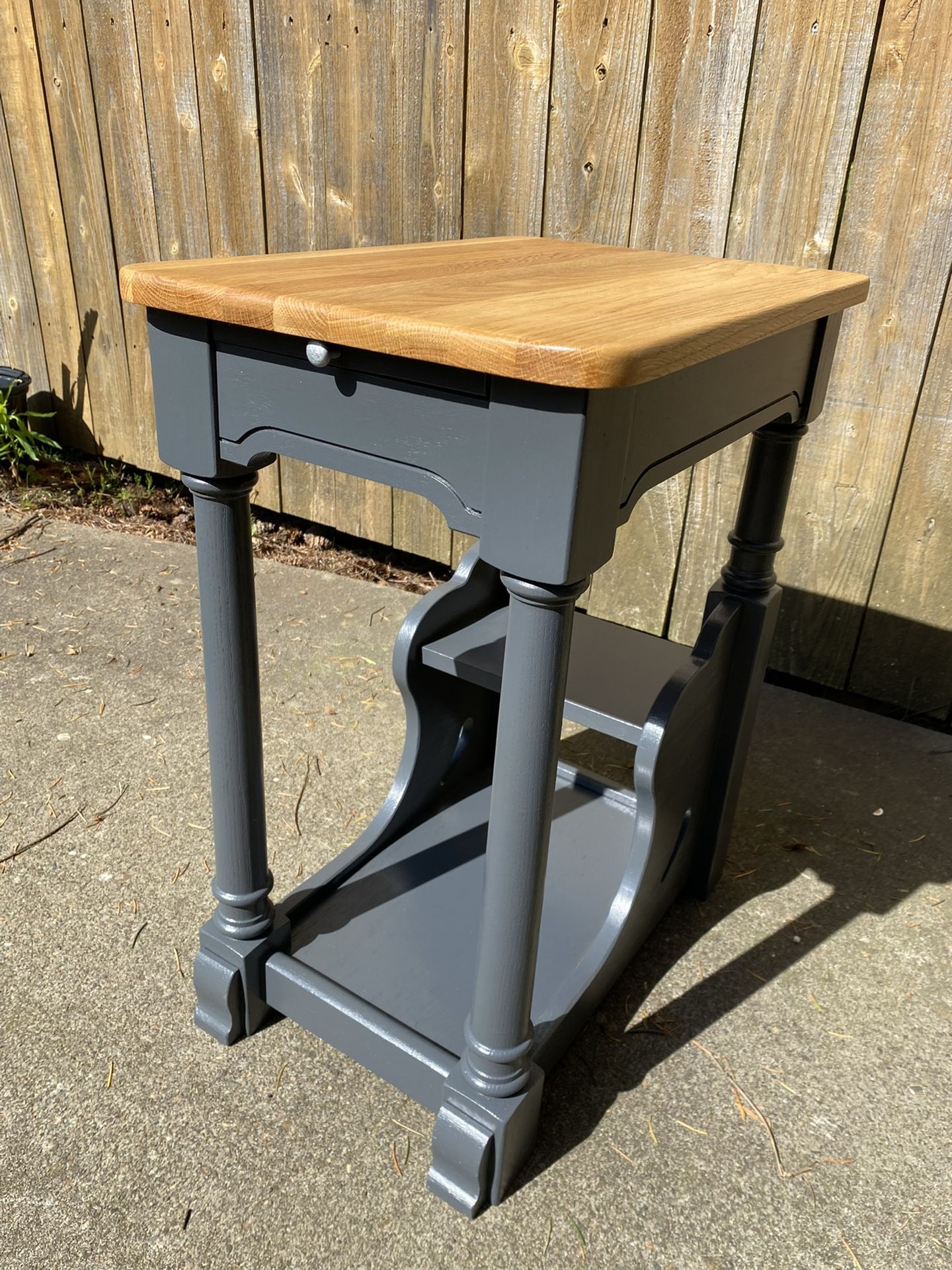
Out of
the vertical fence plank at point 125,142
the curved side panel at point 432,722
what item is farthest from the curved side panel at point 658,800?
the vertical fence plank at point 125,142

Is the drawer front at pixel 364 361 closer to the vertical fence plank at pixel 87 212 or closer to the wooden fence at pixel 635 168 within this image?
the wooden fence at pixel 635 168

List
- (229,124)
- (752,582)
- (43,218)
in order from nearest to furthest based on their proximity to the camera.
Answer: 1. (752,582)
2. (229,124)
3. (43,218)

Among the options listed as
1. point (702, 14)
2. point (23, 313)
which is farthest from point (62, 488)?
point (702, 14)

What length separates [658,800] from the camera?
157 cm

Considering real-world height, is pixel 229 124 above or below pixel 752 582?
above

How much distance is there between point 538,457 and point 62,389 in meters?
3.44

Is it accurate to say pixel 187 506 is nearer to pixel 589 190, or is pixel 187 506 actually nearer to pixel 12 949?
pixel 589 190

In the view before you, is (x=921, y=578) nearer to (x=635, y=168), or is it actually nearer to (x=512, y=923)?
(x=635, y=168)

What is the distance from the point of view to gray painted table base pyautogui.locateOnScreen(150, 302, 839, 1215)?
1.01 metres

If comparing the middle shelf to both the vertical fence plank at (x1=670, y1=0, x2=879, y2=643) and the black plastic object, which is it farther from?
the black plastic object

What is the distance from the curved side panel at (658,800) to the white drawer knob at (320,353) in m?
0.77

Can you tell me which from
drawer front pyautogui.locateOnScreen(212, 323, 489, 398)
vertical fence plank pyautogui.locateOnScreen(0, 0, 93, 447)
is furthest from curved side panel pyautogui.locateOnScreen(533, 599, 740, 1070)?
vertical fence plank pyautogui.locateOnScreen(0, 0, 93, 447)

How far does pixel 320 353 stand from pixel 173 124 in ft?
8.12

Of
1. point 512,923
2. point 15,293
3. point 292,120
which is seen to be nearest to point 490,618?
point 512,923
